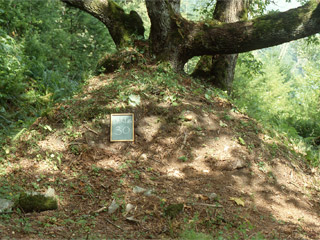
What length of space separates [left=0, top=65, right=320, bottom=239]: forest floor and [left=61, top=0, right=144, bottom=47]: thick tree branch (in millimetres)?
1404

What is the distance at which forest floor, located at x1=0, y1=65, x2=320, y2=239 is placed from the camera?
Result: 415 cm

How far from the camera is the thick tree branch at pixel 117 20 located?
802 cm

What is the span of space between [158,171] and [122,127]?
114 cm

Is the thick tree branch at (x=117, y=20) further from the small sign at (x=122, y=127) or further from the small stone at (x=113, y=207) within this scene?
the small stone at (x=113, y=207)

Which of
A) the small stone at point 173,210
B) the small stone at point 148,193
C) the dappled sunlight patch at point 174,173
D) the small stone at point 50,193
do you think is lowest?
the small stone at point 173,210

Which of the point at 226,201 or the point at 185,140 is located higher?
the point at 185,140

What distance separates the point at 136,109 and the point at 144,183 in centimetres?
174

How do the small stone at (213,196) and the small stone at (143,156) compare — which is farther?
the small stone at (143,156)

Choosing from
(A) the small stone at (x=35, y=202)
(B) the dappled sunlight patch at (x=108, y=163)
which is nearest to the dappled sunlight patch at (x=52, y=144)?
(B) the dappled sunlight patch at (x=108, y=163)

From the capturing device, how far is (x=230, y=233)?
161 inches

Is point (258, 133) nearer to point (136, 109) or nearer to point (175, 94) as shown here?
point (175, 94)

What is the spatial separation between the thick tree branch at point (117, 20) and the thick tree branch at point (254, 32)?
1472mm

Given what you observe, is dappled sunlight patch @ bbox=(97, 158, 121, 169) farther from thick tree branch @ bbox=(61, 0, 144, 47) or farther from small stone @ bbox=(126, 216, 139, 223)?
thick tree branch @ bbox=(61, 0, 144, 47)

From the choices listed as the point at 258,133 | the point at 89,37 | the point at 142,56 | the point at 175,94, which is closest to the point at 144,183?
the point at 175,94
